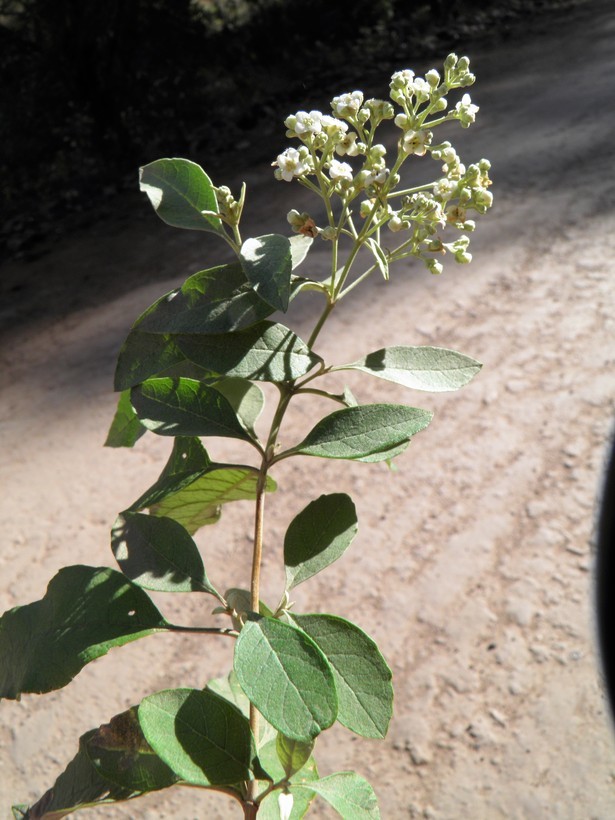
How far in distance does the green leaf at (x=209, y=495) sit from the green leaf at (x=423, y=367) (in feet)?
0.45

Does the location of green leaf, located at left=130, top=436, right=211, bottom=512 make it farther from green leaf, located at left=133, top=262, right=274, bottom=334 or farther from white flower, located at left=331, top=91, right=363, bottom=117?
white flower, located at left=331, top=91, right=363, bottom=117

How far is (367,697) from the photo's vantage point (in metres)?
0.57

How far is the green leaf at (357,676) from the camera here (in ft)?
1.87

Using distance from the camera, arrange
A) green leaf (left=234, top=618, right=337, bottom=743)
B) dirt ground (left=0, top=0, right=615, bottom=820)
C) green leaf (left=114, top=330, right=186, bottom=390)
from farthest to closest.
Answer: dirt ground (left=0, top=0, right=615, bottom=820), green leaf (left=114, top=330, right=186, bottom=390), green leaf (left=234, top=618, right=337, bottom=743)

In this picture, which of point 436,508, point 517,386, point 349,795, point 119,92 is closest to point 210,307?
point 349,795

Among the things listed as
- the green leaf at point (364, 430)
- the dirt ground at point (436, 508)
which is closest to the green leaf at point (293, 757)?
the green leaf at point (364, 430)

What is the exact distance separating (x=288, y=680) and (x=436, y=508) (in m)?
1.54

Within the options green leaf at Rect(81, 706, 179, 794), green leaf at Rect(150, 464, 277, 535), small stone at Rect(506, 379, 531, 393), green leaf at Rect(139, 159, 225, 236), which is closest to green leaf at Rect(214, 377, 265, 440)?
green leaf at Rect(150, 464, 277, 535)

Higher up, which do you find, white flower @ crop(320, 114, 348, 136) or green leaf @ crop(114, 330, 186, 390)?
white flower @ crop(320, 114, 348, 136)

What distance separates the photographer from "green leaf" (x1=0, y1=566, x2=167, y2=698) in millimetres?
576

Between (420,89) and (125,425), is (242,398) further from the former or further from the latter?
(420,89)

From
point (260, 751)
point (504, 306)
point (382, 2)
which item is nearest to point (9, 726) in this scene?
point (260, 751)

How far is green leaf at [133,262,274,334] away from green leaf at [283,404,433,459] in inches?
3.7

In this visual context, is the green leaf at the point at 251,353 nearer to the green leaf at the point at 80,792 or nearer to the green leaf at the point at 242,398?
the green leaf at the point at 242,398
